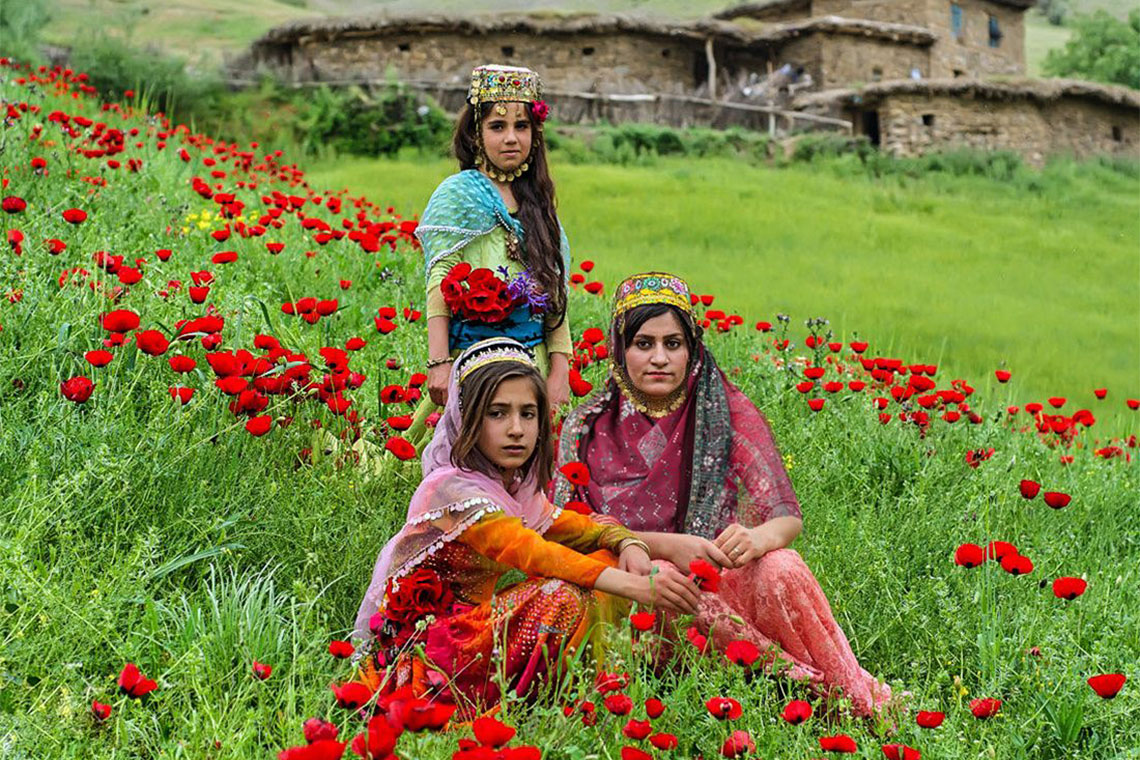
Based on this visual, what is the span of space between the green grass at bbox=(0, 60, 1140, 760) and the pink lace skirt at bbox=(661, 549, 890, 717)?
86mm

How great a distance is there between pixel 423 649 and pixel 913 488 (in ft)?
7.24

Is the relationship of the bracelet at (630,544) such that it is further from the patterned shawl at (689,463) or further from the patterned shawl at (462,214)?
the patterned shawl at (462,214)

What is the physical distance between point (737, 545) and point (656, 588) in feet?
1.10

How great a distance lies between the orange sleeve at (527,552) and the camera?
2.71 m

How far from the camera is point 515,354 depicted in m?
2.83

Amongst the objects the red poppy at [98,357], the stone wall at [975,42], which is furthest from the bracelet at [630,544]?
the stone wall at [975,42]

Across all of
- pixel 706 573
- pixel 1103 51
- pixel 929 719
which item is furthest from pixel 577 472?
pixel 1103 51

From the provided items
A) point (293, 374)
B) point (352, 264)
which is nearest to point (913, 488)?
point (293, 374)

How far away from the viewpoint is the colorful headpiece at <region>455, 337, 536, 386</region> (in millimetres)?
2803

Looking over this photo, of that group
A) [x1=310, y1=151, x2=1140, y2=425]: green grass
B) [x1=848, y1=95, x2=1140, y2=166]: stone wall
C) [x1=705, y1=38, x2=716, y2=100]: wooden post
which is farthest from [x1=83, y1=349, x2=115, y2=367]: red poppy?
[x1=848, y1=95, x2=1140, y2=166]: stone wall

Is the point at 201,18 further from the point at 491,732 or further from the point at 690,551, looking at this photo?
the point at 491,732

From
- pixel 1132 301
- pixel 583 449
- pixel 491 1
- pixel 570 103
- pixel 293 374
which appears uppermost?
pixel 491 1

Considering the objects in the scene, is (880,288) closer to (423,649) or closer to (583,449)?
(583,449)

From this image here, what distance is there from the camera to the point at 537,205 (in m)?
3.66
